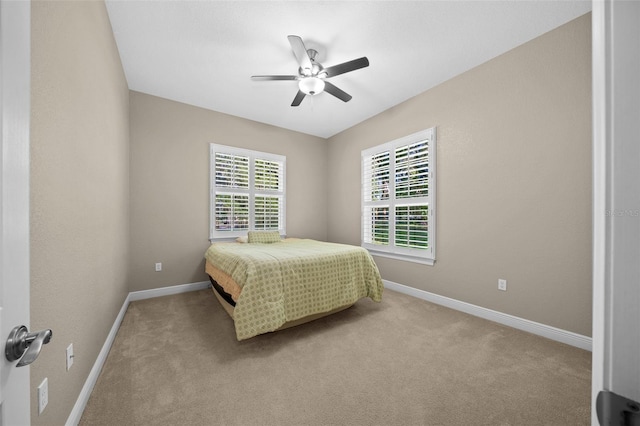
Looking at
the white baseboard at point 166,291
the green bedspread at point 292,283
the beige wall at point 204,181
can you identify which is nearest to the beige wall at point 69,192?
the beige wall at point 204,181

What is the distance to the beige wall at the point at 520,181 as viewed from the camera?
2016 millimetres

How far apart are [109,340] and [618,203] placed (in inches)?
115

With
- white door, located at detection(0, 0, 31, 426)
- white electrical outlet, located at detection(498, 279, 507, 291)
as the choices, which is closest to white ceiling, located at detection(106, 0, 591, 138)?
white door, located at detection(0, 0, 31, 426)

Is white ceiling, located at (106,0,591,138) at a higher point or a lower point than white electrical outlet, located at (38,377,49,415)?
higher

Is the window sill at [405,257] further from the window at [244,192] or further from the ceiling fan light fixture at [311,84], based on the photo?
the ceiling fan light fixture at [311,84]

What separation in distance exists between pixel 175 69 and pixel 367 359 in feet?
11.5

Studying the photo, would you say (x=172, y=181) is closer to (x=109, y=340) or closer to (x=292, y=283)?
(x=109, y=340)

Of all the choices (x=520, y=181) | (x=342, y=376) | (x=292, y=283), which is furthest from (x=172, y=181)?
(x=520, y=181)

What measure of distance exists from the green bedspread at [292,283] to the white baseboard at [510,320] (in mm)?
778

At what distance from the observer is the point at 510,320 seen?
236 centimetres

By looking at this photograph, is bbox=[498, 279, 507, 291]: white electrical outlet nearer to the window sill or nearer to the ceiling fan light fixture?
the window sill

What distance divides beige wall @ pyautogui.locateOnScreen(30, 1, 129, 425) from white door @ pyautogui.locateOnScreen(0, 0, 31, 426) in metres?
0.54

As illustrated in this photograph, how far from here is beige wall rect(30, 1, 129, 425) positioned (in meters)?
0.97

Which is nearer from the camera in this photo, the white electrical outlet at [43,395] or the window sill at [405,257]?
the white electrical outlet at [43,395]
